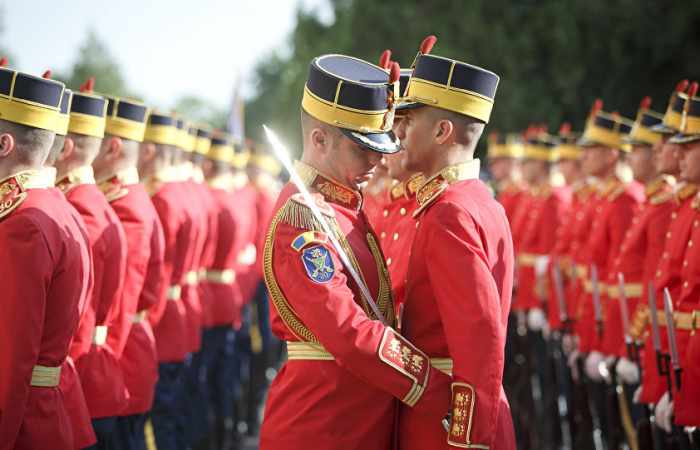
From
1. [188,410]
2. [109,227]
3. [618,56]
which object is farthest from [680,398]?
[618,56]

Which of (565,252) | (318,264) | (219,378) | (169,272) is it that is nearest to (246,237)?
(219,378)

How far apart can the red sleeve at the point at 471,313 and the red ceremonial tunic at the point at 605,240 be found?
4.21 meters

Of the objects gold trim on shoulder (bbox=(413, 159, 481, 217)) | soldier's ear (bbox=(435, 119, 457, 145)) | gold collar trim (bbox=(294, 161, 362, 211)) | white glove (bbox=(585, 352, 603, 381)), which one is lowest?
white glove (bbox=(585, 352, 603, 381))

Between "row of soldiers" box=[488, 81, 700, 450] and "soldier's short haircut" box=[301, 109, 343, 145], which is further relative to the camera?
"row of soldiers" box=[488, 81, 700, 450]

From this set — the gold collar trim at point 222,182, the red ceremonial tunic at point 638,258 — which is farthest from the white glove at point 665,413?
the gold collar trim at point 222,182

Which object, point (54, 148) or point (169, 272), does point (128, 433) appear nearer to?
point (169, 272)

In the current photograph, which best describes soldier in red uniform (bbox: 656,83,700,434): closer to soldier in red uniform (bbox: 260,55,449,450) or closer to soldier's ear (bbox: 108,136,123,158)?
soldier in red uniform (bbox: 260,55,449,450)

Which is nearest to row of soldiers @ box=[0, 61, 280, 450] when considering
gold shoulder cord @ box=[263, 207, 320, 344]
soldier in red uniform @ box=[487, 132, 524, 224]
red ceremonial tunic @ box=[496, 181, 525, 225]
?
gold shoulder cord @ box=[263, 207, 320, 344]

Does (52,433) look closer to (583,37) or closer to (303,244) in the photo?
(303,244)

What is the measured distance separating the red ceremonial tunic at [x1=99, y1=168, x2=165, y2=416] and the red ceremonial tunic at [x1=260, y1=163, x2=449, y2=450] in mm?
1913

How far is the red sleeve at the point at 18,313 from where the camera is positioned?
11.8 feet

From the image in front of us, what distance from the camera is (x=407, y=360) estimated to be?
3.48m

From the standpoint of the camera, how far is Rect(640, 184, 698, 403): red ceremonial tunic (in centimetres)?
564

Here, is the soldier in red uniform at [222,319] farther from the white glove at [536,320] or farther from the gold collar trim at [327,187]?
the gold collar trim at [327,187]
